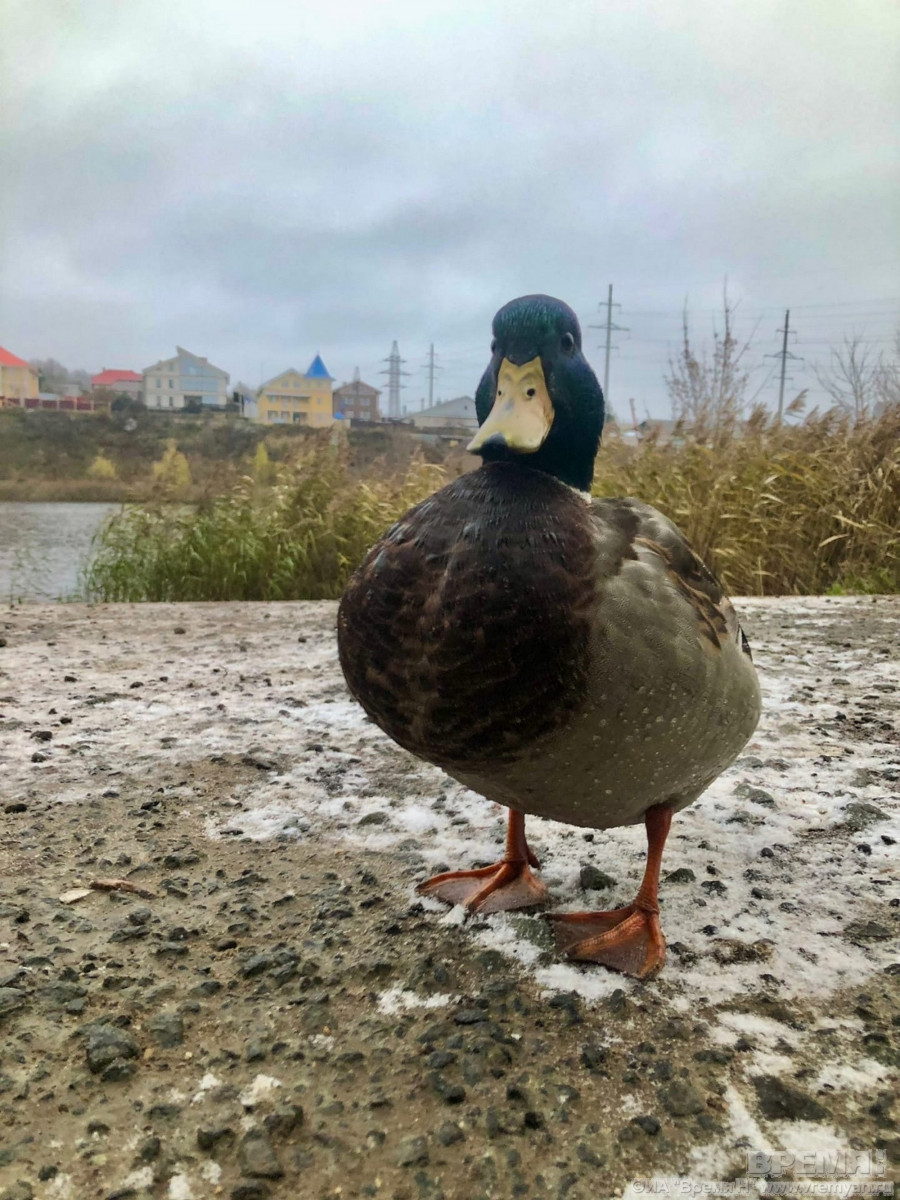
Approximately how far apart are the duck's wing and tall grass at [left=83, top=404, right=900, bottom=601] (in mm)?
3975

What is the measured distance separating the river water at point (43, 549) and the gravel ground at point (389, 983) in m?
3.93

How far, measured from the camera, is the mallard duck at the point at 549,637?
48.0 inches

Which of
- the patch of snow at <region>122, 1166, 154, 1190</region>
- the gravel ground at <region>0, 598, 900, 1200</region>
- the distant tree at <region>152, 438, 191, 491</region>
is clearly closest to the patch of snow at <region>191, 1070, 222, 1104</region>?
the gravel ground at <region>0, 598, 900, 1200</region>

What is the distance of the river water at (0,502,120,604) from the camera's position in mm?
6137

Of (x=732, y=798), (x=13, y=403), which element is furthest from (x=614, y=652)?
(x=13, y=403)

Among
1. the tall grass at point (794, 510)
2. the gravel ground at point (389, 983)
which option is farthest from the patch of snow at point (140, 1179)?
the tall grass at point (794, 510)

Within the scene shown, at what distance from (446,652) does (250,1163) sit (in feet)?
2.25

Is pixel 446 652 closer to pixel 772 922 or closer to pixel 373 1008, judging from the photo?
pixel 373 1008

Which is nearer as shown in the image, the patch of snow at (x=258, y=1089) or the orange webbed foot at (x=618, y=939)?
the patch of snow at (x=258, y=1089)

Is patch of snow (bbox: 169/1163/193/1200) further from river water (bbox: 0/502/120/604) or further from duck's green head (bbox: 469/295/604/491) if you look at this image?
river water (bbox: 0/502/120/604)

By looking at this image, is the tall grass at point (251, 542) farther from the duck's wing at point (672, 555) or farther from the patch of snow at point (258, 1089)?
the patch of snow at point (258, 1089)

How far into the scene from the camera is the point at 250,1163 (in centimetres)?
102

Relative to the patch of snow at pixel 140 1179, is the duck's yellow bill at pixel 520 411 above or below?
above

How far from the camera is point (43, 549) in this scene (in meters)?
6.71
